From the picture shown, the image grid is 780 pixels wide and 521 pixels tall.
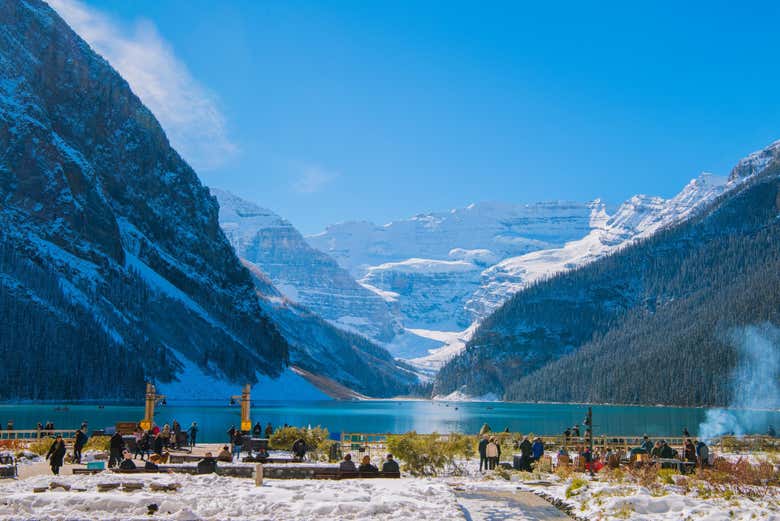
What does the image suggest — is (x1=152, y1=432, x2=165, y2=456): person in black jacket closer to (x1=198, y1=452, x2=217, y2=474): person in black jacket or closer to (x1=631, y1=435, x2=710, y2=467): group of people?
(x1=198, y1=452, x2=217, y2=474): person in black jacket

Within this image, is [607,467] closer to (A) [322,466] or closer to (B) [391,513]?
(A) [322,466]

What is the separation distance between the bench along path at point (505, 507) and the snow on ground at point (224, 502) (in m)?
0.94

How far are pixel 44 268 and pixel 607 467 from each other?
175 m

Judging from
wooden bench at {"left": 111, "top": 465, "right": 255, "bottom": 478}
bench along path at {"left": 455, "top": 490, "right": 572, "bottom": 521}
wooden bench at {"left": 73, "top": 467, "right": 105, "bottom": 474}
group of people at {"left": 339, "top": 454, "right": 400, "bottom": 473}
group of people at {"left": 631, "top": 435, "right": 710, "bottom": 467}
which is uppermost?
group of people at {"left": 631, "top": 435, "right": 710, "bottom": 467}

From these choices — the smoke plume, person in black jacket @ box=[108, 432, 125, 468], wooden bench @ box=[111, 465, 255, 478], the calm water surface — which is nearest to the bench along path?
wooden bench @ box=[111, 465, 255, 478]

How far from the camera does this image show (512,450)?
1817 inches

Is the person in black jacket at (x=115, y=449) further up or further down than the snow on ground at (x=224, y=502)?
further up

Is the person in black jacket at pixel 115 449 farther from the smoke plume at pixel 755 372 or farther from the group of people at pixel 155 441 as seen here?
the smoke plume at pixel 755 372

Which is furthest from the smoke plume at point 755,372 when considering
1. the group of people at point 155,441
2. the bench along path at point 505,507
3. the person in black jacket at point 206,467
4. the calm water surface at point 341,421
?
the person in black jacket at point 206,467

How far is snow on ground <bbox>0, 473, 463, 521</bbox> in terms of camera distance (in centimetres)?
2262

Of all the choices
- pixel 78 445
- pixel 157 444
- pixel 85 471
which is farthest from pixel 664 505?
pixel 157 444

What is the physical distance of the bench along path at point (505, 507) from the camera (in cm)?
2542

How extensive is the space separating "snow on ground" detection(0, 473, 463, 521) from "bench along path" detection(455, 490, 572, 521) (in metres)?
0.94

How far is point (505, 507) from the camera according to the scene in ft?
89.5
